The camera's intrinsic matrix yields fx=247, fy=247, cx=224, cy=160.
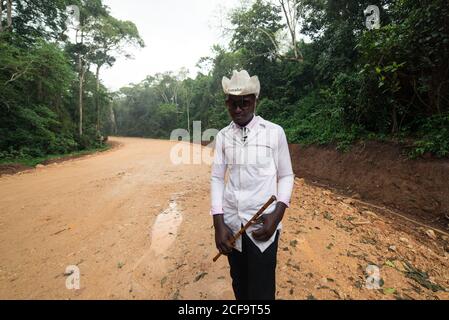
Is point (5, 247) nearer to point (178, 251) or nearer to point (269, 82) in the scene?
point (178, 251)

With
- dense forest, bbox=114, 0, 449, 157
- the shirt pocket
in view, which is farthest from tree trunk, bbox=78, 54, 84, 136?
the shirt pocket

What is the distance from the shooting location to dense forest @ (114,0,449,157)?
5617 mm

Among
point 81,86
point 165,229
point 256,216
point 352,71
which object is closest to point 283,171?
point 256,216

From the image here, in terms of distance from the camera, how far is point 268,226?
155 cm

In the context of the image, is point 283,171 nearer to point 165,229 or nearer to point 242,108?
point 242,108

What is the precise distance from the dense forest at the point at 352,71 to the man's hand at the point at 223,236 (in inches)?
224

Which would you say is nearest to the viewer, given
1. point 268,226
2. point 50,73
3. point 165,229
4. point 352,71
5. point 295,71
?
point 268,226

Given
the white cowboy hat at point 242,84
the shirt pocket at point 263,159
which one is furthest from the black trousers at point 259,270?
the white cowboy hat at point 242,84

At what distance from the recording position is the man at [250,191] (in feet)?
5.34

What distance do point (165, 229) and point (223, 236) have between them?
9.33 feet

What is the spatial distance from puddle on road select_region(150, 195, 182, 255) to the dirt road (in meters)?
0.02

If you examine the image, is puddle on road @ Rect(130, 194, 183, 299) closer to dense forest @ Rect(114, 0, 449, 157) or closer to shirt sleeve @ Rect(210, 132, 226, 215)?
shirt sleeve @ Rect(210, 132, 226, 215)

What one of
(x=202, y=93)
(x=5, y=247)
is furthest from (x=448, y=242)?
(x=202, y=93)
